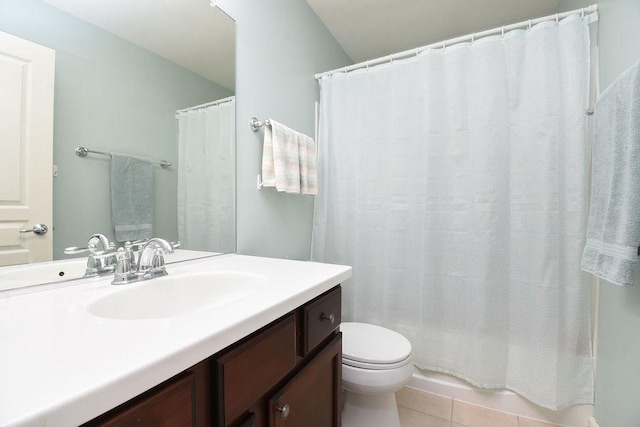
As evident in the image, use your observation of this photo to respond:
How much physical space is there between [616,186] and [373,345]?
1091mm

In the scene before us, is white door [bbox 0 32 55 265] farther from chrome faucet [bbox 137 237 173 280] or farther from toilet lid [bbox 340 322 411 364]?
toilet lid [bbox 340 322 411 364]

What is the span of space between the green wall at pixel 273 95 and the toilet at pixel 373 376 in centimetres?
65

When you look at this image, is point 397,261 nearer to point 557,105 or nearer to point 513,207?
point 513,207

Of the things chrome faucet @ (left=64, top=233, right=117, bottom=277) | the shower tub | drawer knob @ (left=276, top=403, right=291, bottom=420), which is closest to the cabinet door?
drawer knob @ (left=276, top=403, right=291, bottom=420)

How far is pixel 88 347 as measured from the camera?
42 centimetres

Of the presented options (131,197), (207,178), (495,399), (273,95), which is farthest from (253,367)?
(495,399)

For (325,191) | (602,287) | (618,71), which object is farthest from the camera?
(325,191)

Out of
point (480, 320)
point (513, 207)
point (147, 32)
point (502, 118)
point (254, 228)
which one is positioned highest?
point (147, 32)

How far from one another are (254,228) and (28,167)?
0.83 metres

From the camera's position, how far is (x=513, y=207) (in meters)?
1.40

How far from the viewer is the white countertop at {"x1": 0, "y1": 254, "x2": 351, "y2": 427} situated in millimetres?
305

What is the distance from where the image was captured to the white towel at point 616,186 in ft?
2.83

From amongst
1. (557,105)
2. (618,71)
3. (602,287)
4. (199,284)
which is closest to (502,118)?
(557,105)

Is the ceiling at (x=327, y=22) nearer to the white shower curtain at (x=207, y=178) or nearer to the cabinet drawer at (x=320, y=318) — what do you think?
the white shower curtain at (x=207, y=178)
